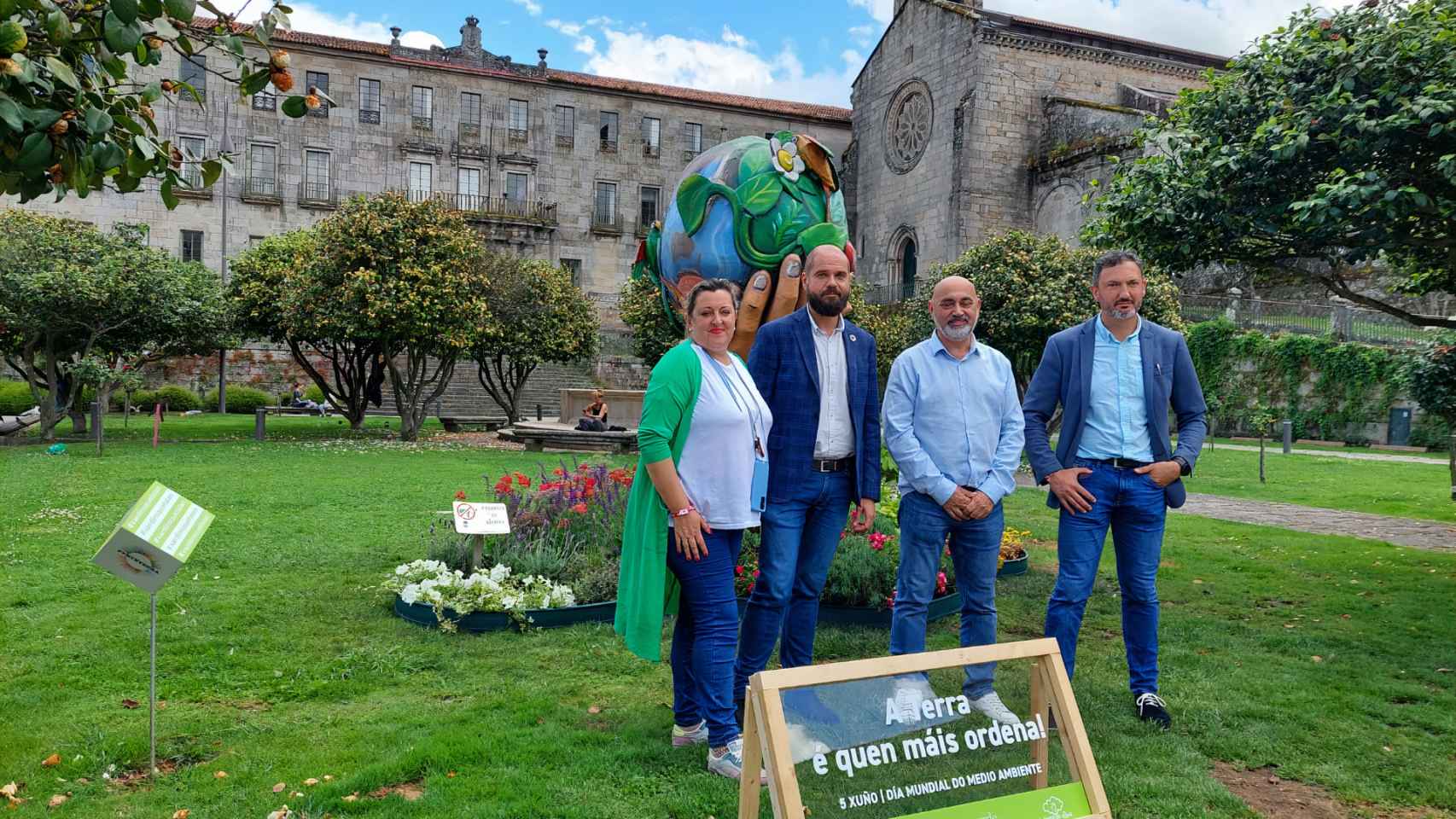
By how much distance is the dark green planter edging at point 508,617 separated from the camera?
6223 millimetres

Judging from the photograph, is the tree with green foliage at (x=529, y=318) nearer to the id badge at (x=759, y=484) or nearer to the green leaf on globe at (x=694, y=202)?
the green leaf on globe at (x=694, y=202)

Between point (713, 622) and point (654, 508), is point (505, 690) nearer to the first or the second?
point (713, 622)

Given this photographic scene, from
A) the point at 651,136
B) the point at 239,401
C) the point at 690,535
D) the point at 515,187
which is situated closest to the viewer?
the point at 690,535

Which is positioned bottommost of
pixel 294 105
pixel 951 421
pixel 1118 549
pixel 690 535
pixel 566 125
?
pixel 1118 549

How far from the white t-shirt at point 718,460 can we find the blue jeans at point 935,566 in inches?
34.6

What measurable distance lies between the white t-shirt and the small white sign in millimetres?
2899

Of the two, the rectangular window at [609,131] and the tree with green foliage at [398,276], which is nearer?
the tree with green foliage at [398,276]

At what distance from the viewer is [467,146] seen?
4422cm

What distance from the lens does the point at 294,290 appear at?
2198 centimetres

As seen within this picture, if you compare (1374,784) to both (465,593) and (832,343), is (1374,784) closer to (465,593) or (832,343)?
(832,343)

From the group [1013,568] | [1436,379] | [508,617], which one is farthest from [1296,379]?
[508,617]

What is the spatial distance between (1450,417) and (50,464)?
Result: 811 inches

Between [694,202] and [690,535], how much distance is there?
140 inches

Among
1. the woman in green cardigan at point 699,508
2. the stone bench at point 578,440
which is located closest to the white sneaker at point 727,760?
the woman in green cardigan at point 699,508
